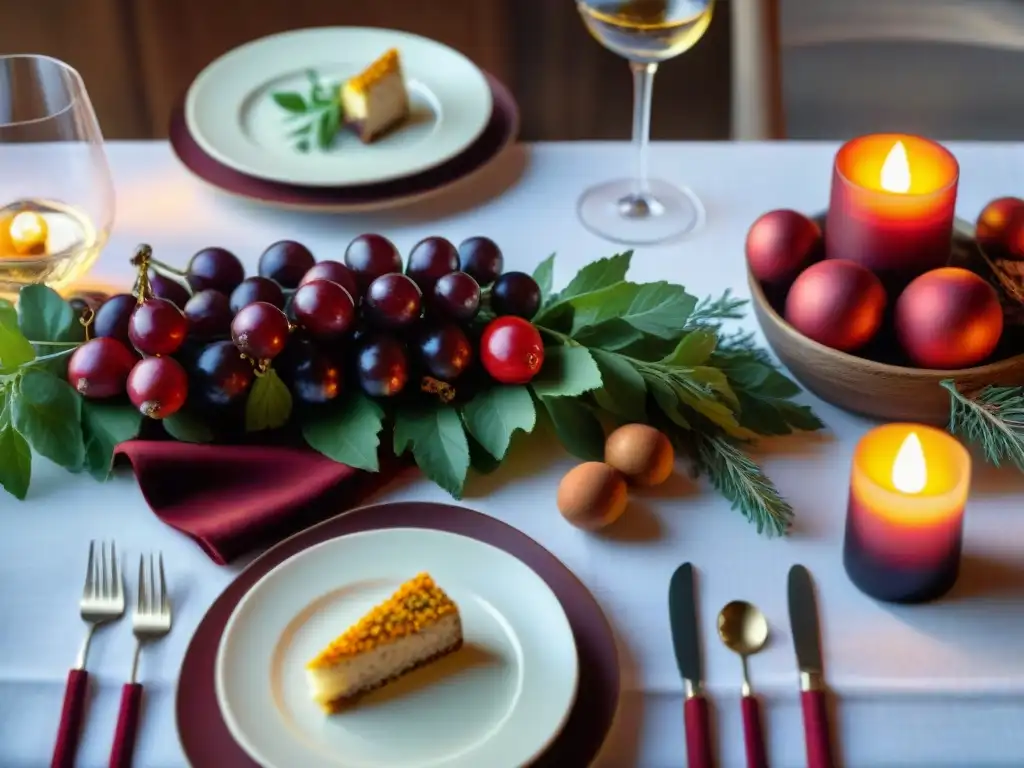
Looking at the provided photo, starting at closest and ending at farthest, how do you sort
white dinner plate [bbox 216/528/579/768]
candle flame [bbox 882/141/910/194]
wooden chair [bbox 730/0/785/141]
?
white dinner plate [bbox 216/528/579/768]
candle flame [bbox 882/141/910/194]
wooden chair [bbox 730/0/785/141]

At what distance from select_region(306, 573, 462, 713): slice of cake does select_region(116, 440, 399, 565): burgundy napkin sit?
0.40ft

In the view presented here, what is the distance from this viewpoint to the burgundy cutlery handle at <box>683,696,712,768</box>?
60cm

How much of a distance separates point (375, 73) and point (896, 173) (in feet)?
1.63

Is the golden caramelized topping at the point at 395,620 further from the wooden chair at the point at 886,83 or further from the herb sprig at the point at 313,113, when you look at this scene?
the wooden chair at the point at 886,83

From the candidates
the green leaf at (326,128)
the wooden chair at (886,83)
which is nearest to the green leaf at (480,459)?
the green leaf at (326,128)

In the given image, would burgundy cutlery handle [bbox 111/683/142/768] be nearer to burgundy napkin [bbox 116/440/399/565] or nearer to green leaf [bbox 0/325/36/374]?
burgundy napkin [bbox 116/440/399/565]

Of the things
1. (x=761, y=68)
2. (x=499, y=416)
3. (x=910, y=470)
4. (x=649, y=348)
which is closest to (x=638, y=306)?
(x=649, y=348)

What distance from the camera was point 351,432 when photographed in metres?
0.77

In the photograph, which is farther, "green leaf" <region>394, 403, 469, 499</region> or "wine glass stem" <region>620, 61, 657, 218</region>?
"wine glass stem" <region>620, 61, 657, 218</region>

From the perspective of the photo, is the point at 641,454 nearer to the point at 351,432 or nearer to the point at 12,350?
the point at 351,432

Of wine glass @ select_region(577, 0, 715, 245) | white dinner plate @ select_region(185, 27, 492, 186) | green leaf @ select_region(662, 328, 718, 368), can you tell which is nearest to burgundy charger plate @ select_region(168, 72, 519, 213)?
white dinner plate @ select_region(185, 27, 492, 186)

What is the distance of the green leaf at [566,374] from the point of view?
76 cm

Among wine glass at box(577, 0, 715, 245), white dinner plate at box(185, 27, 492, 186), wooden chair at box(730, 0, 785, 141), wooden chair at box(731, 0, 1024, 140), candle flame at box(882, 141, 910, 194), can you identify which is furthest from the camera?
wooden chair at box(731, 0, 1024, 140)

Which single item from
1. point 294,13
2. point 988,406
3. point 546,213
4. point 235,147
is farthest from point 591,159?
point 294,13
